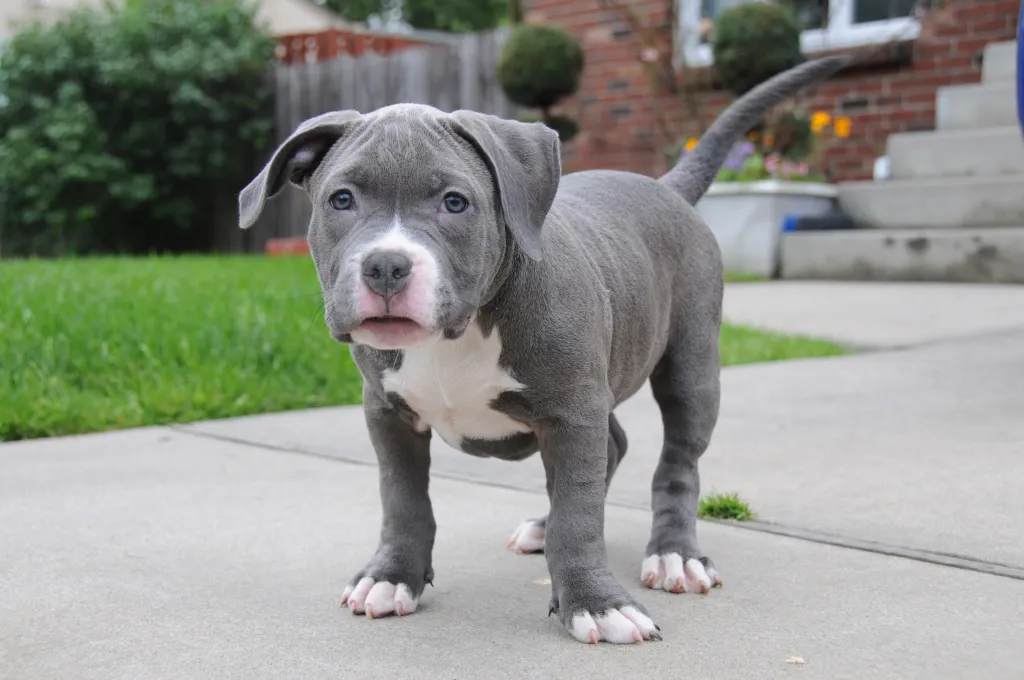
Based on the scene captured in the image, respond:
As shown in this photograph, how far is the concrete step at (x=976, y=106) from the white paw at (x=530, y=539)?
840 centimetres

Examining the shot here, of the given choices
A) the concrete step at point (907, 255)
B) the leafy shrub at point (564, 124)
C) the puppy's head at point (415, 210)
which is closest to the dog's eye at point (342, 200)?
the puppy's head at point (415, 210)

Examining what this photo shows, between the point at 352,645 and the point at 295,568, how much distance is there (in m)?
0.61

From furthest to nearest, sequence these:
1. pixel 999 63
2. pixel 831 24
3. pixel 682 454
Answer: pixel 831 24
pixel 999 63
pixel 682 454

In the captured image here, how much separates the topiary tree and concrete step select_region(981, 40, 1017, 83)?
4277 millimetres

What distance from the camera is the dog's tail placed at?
12.1 feet

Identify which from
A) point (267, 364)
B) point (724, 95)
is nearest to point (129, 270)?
point (267, 364)

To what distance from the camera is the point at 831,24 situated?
1184 cm

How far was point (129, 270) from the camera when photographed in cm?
997

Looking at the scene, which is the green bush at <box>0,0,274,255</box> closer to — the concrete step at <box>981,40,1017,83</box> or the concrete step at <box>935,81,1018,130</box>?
the concrete step at <box>935,81,1018,130</box>

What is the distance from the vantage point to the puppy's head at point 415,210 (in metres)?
2.24

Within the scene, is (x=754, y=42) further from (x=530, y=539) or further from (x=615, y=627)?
(x=615, y=627)

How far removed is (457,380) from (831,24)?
10413 mm

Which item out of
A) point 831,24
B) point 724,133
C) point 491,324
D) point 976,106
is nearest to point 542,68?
point 831,24

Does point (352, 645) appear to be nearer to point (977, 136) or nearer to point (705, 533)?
point (705, 533)
